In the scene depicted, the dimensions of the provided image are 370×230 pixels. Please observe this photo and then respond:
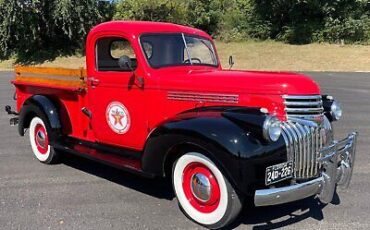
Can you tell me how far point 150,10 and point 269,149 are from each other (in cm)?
3211

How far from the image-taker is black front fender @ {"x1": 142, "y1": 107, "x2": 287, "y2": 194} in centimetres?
409

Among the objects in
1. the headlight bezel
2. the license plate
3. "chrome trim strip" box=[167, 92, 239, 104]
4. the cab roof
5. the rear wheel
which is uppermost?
the cab roof

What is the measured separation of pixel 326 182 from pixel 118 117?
2.50 m

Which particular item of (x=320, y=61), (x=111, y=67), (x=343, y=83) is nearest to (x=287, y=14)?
(x=320, y=61)

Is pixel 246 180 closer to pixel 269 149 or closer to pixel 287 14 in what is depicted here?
pixel 269 149

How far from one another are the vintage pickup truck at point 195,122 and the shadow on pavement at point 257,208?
0.38 meters

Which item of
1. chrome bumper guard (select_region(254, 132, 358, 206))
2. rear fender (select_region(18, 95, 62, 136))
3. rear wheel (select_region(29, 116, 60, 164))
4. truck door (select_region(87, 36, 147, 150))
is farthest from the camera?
rear wheel (select_region(29, 116, 60, 164))

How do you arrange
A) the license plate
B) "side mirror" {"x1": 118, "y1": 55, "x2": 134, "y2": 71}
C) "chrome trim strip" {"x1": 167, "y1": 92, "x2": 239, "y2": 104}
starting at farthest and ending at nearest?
"side mirror" {"x1": 118, "y1": 55, "x2": 134, "y2": 71} → "chrome trim strip" {"x1": 167, "y1": 92, "x2": 239, "y2": 104} → the license plate

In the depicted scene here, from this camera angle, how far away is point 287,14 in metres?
37.2

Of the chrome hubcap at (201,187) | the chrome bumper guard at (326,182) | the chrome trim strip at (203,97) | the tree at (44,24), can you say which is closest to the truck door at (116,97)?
the chrome trim strip at (203,97)

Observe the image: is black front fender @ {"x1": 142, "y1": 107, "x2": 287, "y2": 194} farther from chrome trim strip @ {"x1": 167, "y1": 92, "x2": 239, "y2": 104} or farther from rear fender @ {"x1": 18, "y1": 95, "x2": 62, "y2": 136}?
rear fender @ {"x1": 18, "y1": 95, "x2": 62, "y2": 136}

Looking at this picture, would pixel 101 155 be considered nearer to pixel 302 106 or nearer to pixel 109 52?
pixel 109 52

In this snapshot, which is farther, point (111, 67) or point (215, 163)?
point (111, 67)

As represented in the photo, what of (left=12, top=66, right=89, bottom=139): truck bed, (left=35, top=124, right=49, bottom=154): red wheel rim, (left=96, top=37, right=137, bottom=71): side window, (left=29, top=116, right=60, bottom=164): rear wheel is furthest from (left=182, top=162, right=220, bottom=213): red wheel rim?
(left=35, top=124, right=49, bottom=154): red wheel rim
